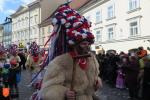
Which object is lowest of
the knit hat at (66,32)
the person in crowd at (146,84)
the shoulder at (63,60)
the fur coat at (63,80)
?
the person in crowd at (146,84)

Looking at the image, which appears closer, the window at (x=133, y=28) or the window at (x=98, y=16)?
the window at (x=133, y=28)

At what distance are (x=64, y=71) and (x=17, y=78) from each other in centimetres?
947

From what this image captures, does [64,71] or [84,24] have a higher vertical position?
[84,24]

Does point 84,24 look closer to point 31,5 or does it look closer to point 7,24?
point 31,5

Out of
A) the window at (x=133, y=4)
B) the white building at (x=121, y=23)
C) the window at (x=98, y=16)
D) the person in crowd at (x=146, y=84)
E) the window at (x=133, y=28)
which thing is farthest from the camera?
the window at (x=98, y=16)

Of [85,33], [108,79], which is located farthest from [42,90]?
[108,79]

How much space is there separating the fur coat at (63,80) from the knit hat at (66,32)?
15 centimetres

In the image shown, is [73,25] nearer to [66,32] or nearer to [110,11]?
[66,32]

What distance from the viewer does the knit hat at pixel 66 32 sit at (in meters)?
4.45

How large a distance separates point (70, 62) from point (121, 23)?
30353 millimetres

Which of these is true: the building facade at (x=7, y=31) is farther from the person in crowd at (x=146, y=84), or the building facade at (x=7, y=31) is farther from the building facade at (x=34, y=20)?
the person in crowd at (x=146, y=84)

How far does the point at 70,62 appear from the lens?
4.43m

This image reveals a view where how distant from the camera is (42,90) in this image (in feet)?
14.3

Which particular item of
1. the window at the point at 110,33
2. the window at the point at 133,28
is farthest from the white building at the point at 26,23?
the window at the point at 133,28
